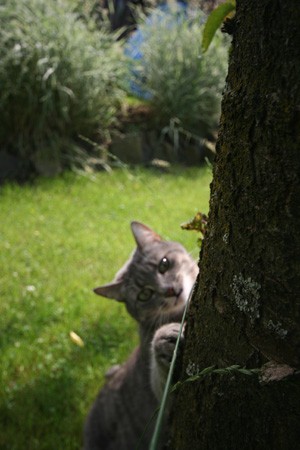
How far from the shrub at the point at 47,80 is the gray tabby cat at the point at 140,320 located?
4.13m

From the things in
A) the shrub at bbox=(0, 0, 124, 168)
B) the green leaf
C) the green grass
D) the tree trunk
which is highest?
the green leaf

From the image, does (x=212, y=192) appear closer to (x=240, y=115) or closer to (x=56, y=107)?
(x=240, y=115)

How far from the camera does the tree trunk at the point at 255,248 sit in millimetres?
730

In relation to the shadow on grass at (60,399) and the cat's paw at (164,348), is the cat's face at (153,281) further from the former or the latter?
the shadow on grass at (60,399)

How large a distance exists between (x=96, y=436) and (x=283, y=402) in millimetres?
1519

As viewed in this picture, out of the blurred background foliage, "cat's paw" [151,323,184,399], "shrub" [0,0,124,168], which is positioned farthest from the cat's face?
"shrub" [0,0,124,168]

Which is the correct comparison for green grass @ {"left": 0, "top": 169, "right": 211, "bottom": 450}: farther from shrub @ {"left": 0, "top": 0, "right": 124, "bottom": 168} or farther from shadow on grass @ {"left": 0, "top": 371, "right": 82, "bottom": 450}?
shrub @ {"left": 0, "top": 0, "right": 124, "bottom": 168}

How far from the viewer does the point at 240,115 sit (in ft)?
2.66

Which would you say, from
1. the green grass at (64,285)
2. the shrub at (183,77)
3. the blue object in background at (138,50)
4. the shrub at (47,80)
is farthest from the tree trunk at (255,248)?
the blue object in background at (138,50)

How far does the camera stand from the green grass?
255 centimetres

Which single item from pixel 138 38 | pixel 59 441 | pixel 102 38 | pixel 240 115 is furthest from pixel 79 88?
pixel 240 115

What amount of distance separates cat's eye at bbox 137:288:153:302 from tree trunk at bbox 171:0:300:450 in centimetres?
118

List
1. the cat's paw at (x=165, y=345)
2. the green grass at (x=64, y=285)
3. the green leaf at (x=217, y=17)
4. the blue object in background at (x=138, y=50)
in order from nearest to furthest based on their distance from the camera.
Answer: the green leaf at (x=217, y=17)
the cat's paw at (x=165, y=345)
the green grass at (x=64, y=285)
the blue object in background at (x=138, y=50)

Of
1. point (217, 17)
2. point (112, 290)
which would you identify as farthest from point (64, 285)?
point (217, 17)
